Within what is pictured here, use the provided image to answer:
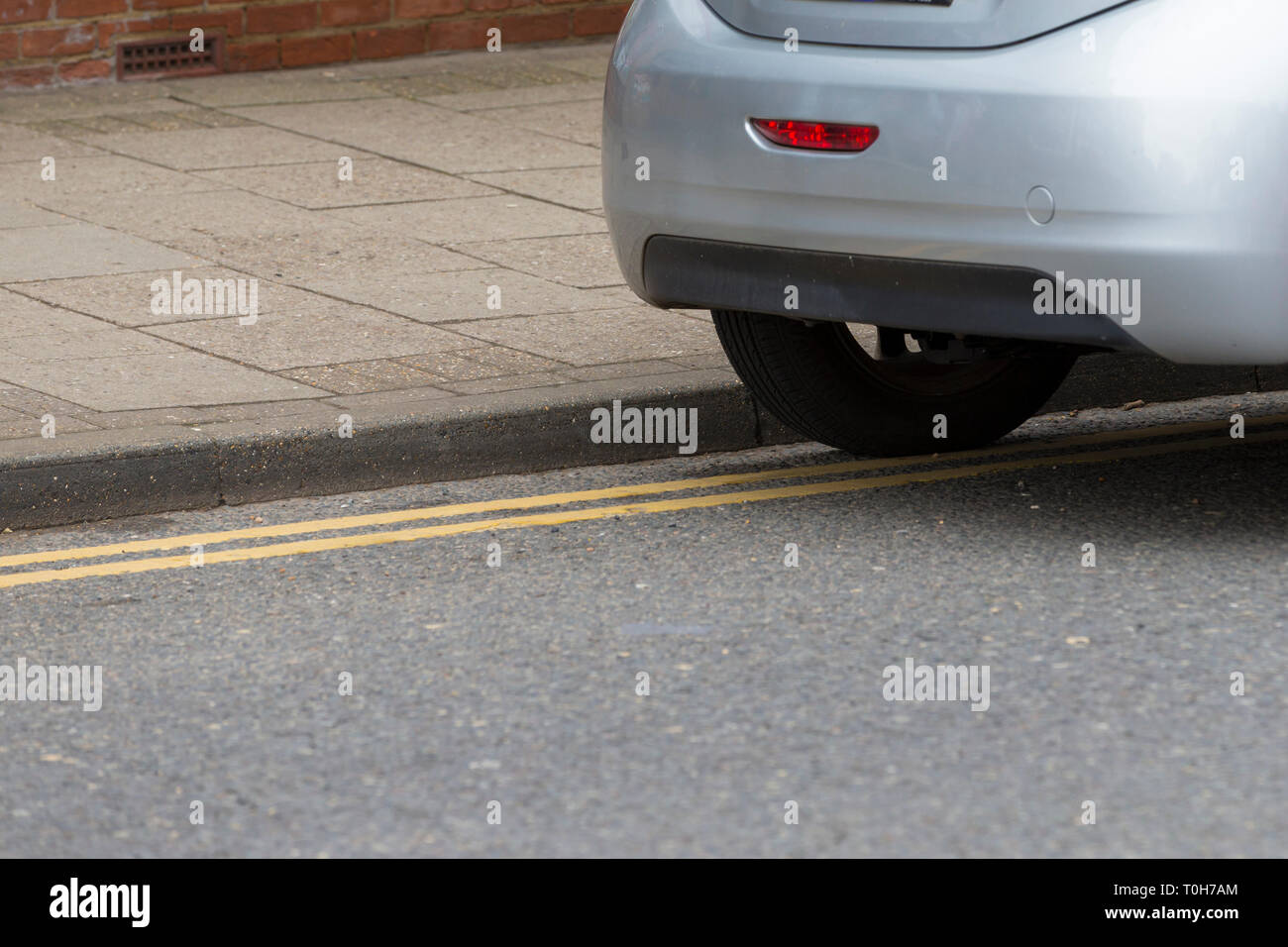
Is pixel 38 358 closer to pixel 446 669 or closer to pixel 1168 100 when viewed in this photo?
pixel 446 669

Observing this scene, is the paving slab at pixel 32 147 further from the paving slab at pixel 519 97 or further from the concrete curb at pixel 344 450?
the concrete curb at pixel 344 450

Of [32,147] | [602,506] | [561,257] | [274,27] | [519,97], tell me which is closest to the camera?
[602,506]

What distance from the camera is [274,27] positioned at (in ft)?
39.6

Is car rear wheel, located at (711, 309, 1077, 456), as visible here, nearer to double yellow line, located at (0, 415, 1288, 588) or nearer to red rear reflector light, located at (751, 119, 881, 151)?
double yellow line, located at (0, 415, 1288, 588)

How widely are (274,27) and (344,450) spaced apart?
6339mm

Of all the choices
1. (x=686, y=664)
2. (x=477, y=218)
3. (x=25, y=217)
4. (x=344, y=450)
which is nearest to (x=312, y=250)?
(x=477, y=218)

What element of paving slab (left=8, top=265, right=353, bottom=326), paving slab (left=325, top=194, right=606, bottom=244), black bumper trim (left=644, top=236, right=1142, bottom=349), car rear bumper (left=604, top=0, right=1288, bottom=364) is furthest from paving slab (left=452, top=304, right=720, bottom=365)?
car rear bumper (left=604, top=0, right=1288, bottom=364)

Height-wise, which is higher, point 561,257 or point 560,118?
point 560,118

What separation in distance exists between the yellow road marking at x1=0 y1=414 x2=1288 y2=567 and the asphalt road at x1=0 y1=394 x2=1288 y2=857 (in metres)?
0.02

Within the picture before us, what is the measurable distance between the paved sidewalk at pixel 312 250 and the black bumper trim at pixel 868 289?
107cm

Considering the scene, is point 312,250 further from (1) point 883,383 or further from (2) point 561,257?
(1) point 883,383

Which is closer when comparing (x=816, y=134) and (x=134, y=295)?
(x=816, y=134)

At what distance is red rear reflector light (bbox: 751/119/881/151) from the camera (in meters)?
5.26
